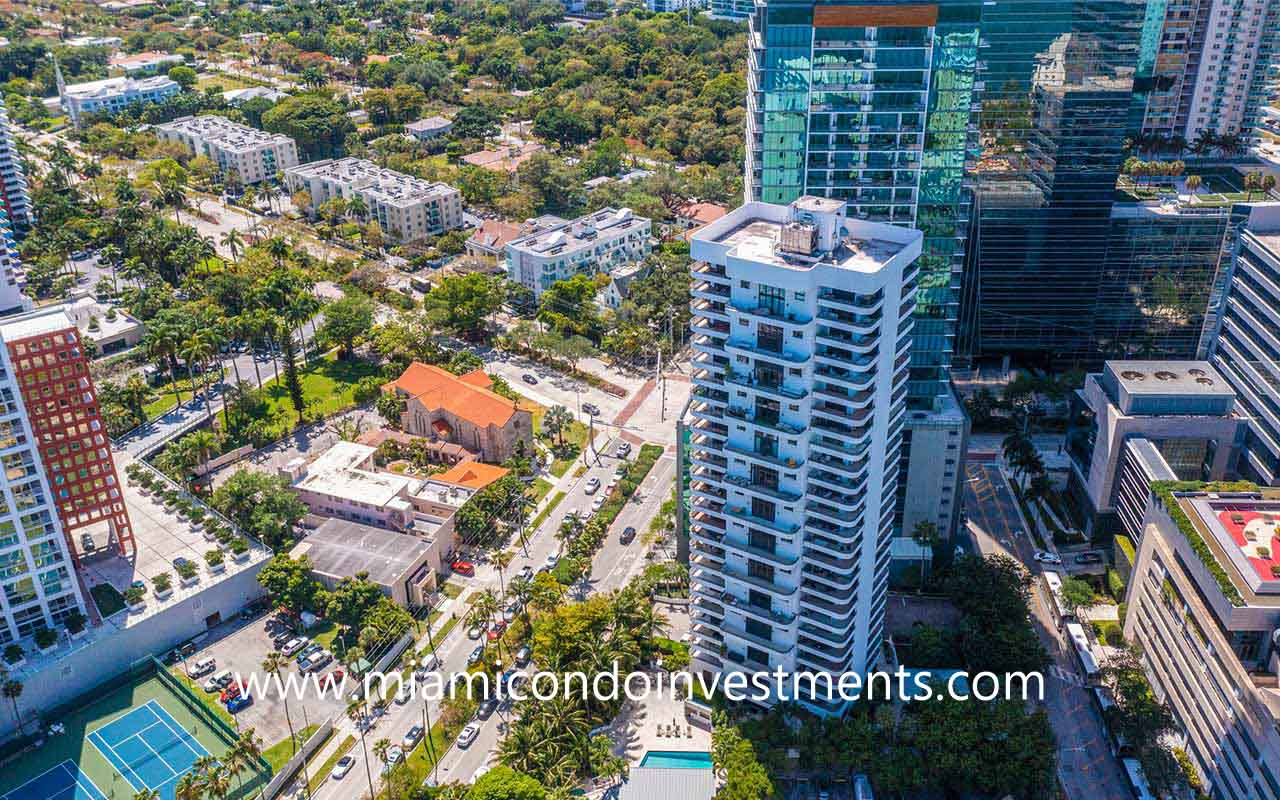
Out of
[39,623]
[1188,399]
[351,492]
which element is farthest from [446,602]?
[1188,399]

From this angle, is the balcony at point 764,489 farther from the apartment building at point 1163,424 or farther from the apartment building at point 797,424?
the apartment building at point 1163,424

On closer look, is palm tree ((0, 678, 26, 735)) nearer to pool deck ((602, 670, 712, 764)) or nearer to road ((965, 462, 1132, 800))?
pool deck ((602, 670, 712, 764))

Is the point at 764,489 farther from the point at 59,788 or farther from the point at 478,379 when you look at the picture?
the point at 478,379

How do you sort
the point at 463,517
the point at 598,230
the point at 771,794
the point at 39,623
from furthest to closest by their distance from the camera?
the point at 598,230, the point at 463,517, the point at 39,623, the point at 771,794

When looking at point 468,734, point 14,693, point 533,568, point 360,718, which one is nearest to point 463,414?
point 533,568

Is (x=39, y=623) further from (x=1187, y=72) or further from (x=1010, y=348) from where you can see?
(x=1187, y=72)

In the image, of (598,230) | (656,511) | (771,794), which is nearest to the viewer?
(771,794)
